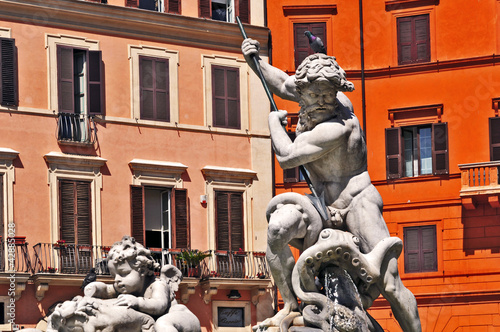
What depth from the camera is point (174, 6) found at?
41750 mm

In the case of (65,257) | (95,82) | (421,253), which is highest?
(95,82)

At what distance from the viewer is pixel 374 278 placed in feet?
38.0

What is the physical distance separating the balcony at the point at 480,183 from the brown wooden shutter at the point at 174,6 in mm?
9945

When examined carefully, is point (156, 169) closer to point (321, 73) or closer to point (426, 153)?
point (426, 153)

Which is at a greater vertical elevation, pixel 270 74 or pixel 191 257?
pixel 270 74

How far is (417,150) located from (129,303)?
33633 millimetres

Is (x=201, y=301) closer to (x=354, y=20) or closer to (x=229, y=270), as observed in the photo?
(x=229, y=270)

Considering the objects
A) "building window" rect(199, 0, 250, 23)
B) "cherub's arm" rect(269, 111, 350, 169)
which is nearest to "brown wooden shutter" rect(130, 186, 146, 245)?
"building window" rect(199, 0, 250, 23)

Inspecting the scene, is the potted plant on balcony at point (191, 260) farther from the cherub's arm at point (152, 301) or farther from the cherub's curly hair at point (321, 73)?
the cherub's arm at point (152, 301)

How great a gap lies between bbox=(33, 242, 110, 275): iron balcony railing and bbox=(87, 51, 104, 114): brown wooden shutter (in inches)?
166

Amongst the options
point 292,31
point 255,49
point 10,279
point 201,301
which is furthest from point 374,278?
Result: point 292,31

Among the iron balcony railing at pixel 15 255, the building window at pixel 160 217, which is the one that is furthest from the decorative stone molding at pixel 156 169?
the iron balcony railing at pixel 15 255

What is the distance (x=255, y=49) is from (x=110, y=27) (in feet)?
94.9

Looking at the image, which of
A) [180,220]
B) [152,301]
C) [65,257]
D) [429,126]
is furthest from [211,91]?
[152,301]
